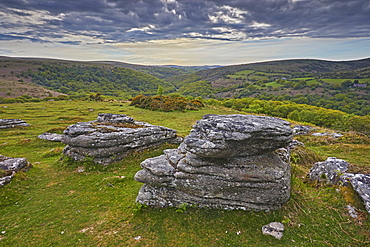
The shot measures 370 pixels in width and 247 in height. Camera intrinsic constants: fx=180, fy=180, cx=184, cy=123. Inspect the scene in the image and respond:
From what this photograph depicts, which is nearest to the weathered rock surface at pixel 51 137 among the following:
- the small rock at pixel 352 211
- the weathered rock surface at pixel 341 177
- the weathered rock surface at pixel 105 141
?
the weathered rock surface at pixel 105 141

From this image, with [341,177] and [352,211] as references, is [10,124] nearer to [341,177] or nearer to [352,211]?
[341,177]

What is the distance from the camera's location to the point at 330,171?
14.2 metres

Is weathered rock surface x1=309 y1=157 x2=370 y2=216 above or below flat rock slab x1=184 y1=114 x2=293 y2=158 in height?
below

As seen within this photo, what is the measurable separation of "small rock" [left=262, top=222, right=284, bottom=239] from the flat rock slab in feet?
14.7

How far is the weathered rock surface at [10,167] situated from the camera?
16048 millimetres

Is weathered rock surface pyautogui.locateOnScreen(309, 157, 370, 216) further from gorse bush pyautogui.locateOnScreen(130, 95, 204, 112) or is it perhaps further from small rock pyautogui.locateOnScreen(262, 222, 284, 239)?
gorse bush pyautogui.locateOnScreen(130, 95, 204, 112)

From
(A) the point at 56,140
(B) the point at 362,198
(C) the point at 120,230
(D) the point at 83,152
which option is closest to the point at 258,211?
(B) the point at 362,198

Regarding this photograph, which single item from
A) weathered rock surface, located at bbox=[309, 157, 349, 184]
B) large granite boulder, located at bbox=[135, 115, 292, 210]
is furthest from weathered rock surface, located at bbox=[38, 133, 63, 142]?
weathered rock surface, located at bbox=[309, 157, 349, 184]

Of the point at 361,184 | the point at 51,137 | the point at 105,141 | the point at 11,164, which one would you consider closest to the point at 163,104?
the point at 51,137

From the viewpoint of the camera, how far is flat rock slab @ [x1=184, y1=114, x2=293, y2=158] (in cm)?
1138

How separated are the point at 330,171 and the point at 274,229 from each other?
25.0 ft

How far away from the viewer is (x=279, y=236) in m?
10.1

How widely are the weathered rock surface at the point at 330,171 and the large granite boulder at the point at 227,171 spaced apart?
3.85m

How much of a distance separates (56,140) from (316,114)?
9658 centimetres
